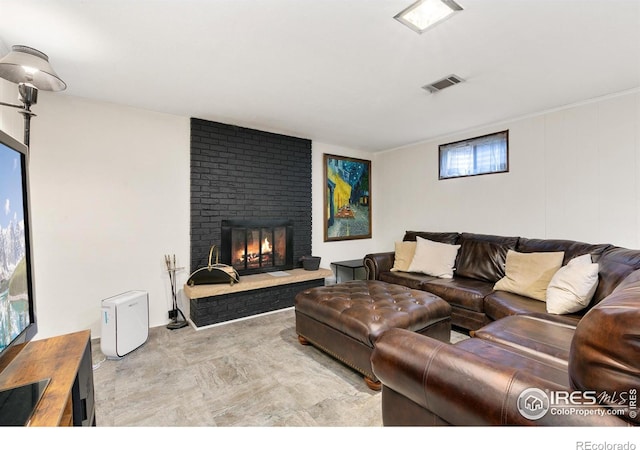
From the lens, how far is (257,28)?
5.43 feet

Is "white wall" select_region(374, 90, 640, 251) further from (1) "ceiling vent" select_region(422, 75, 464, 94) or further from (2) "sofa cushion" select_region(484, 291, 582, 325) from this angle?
(1) "ceiling vent" select_region(422, 75, 464, 94)

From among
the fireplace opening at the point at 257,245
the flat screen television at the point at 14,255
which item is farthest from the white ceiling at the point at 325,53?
the fireplace opening at the point at 257,245

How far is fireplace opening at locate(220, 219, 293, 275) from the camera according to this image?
341 centimetres

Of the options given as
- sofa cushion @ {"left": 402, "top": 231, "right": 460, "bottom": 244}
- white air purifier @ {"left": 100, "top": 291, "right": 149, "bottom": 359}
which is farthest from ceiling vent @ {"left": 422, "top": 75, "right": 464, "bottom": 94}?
white air purifier @ {"left": 100, "top": 291, "right": 149, "bottom": 359}

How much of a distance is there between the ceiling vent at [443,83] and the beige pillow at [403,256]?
1.91 m

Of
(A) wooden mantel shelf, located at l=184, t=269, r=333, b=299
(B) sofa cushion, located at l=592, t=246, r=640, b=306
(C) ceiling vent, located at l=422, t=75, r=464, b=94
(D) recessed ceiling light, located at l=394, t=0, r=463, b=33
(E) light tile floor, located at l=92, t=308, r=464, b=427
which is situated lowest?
(E) light tile floor, located at l=92, t=308, r=464, b=427

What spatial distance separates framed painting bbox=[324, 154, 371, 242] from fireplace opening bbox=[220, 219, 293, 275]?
0.78 meters

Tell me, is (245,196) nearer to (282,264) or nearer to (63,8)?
(282,264)

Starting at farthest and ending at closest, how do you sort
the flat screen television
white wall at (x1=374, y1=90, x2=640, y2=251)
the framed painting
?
1. the framed painting
2. white wall at (x1=374, y1=90, x2=640, y2=251)
3. the flat screen television

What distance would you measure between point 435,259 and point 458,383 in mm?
2651

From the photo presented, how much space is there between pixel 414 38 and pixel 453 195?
2574 mm

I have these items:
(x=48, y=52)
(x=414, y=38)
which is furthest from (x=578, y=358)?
(x=48, y=52)

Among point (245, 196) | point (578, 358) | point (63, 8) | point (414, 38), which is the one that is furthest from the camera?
point (245, 196)
